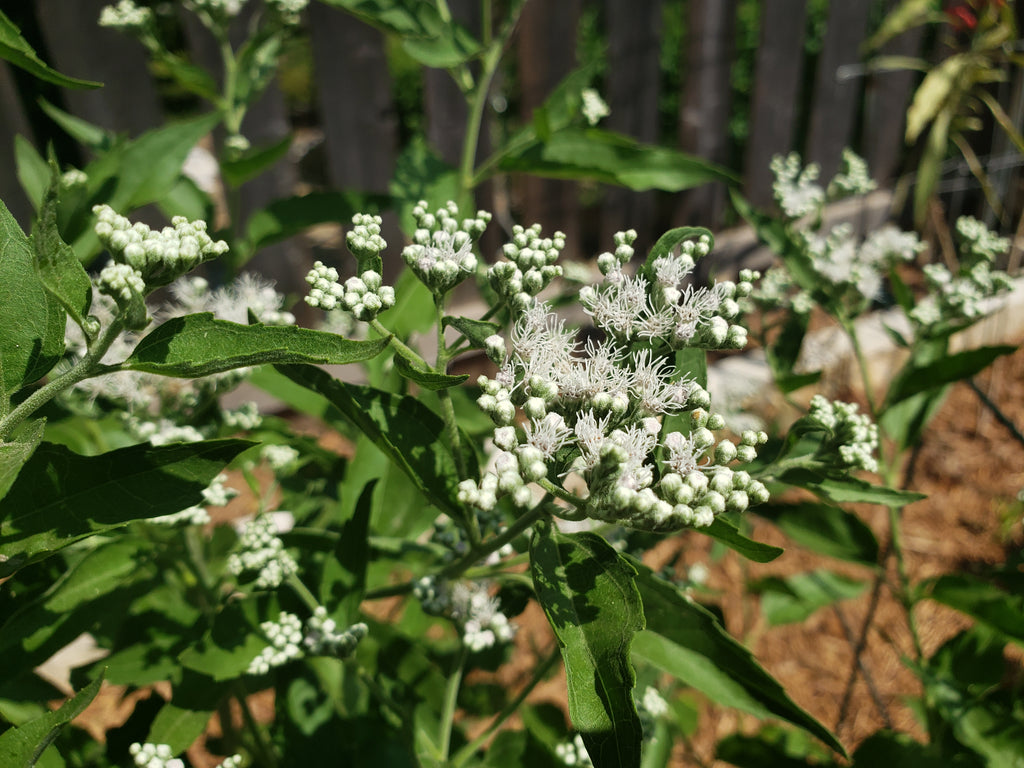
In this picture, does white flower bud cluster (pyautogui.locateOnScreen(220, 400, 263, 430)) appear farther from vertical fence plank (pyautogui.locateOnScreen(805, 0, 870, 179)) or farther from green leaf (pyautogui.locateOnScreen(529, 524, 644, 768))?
vertical fence plank (pyautogui.locateOnScreen(805, 0, 870, 179))

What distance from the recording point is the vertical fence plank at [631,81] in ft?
14.0

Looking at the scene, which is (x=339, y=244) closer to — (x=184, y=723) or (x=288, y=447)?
(x=288, y=447)

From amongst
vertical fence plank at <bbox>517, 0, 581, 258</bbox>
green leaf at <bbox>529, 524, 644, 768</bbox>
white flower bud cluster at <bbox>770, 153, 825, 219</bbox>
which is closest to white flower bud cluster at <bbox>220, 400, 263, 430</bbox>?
green leaf at <bbox>529, 524, 644, 768</bbox>

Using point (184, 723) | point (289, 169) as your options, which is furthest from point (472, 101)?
point (289, 169)

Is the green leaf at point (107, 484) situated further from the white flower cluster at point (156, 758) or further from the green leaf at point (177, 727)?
the green leaf at point (177, 727)

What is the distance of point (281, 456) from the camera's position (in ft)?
5.70

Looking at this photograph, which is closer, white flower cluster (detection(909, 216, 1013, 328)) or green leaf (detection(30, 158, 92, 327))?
green leaf (detection(30, 158, 92, 327))

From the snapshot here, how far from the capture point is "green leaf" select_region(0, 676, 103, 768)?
3.01 ft

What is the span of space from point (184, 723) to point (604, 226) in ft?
13.2

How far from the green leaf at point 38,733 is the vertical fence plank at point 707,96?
4570 mm

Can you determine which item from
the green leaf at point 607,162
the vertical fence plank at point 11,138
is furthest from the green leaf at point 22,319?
the vertical fence plank at point 11,138

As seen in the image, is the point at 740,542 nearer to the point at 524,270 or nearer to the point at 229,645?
the point at 524,270

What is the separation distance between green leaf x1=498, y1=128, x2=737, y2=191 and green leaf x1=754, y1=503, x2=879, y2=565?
2.86 feet

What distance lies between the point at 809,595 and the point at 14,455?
232cm
